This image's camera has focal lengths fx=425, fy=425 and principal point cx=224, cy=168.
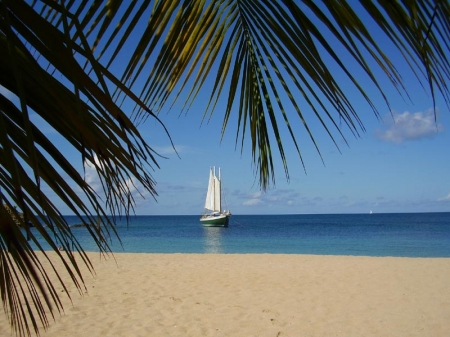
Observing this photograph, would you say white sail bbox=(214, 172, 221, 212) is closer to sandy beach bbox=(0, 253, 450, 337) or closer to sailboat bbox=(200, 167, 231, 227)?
sailboat bbox=(200, 167, 231, 227)

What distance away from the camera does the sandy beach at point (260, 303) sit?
5520 mm

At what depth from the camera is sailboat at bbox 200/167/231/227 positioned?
4559 cm

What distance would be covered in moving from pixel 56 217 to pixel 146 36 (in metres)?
0.36

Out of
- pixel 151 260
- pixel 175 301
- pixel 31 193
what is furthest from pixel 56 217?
pixel 151 260

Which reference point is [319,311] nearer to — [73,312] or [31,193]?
[73,312]

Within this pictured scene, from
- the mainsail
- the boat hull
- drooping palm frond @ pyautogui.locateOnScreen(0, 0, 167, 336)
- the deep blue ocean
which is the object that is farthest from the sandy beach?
the boat hull

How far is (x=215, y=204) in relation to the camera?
48.7 m

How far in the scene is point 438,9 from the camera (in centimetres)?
48

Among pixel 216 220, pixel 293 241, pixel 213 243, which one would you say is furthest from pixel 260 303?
pixel 216 220

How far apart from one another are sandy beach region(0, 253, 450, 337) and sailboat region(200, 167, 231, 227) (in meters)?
34.6

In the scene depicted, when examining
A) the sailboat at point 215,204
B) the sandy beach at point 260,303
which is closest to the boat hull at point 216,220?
the sailboat at point 215,204

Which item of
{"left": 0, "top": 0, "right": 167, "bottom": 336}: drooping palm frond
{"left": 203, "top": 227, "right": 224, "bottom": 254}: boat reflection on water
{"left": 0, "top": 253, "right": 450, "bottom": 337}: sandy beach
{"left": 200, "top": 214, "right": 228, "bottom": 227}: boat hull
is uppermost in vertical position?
{"left": 0, "top": 0, "right": 167, "bottom": 336}: drooping palm frond

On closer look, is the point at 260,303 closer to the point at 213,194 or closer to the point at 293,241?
the point at 293,241

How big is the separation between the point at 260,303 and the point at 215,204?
4196 centimetres
